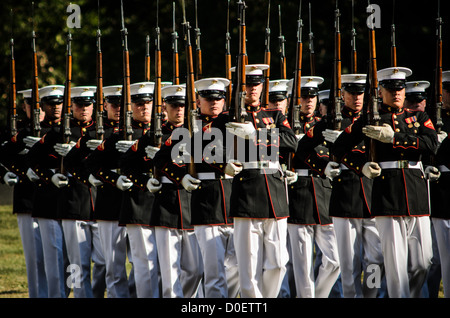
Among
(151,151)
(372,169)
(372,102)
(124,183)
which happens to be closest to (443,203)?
(372,169)

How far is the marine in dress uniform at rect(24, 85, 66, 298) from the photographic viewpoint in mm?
9844

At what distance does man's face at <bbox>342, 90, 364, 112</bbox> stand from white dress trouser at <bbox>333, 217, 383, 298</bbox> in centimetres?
123

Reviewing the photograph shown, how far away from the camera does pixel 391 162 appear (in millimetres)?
7824

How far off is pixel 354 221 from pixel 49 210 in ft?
11.8

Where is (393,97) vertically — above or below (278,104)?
above

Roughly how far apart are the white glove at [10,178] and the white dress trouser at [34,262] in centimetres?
76

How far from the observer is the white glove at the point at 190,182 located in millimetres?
8023

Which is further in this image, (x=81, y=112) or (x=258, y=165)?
(x=81, y=112)

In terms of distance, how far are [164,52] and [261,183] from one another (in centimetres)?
1486

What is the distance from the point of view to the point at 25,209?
10.3m

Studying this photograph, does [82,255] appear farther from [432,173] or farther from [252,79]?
[432,173]

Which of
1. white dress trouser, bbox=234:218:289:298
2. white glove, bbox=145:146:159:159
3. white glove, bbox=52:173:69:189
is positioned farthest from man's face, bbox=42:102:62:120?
white dress trouser, bbox=234:218:289:298
